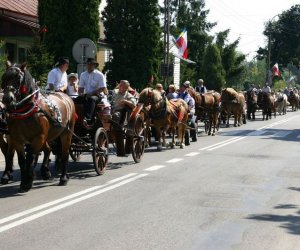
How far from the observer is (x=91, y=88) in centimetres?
1226

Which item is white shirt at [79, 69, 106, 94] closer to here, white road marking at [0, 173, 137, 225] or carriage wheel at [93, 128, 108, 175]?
carriage wheel at [93, 128, 108, 175]

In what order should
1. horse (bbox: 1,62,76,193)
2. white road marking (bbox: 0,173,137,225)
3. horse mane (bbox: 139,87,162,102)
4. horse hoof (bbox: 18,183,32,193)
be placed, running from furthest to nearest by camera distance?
1. horse mane (bbox: 139,87,162,102)
2. horse hoof (bbox: 18,183,32,193)
3. horse (bbox: 1,62,76,193)
4. white road marking (bbox: 0,173,137,225)

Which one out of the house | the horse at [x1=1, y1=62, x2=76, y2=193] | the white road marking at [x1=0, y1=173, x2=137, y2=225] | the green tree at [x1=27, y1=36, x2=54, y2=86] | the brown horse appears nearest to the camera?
the white road marking at [x1=0, y1=173, x2=137, y2=225]

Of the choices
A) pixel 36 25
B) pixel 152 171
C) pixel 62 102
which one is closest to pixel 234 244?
pixel 62 102

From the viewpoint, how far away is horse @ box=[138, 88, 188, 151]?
16281 millimetres

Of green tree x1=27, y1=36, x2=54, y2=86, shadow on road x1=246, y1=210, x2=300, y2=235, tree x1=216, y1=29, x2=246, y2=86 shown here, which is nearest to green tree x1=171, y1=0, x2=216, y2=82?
tree x1=216, y1=29, x2=246, y2=86

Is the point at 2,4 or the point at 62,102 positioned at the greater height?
the point at 2,4

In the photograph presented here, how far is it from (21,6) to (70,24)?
3104mm

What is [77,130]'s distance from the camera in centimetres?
1232

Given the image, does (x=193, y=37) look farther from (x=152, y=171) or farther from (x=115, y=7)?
(x=152, y=171)

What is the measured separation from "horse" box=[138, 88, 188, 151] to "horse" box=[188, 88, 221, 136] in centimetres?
521

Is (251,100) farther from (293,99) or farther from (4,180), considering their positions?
(4,180)

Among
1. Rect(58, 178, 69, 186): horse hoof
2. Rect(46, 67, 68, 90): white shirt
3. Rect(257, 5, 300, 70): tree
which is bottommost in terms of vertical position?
Rect(58, 178, 69, 186): horse hoof

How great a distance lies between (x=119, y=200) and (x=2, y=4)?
1877 cm
